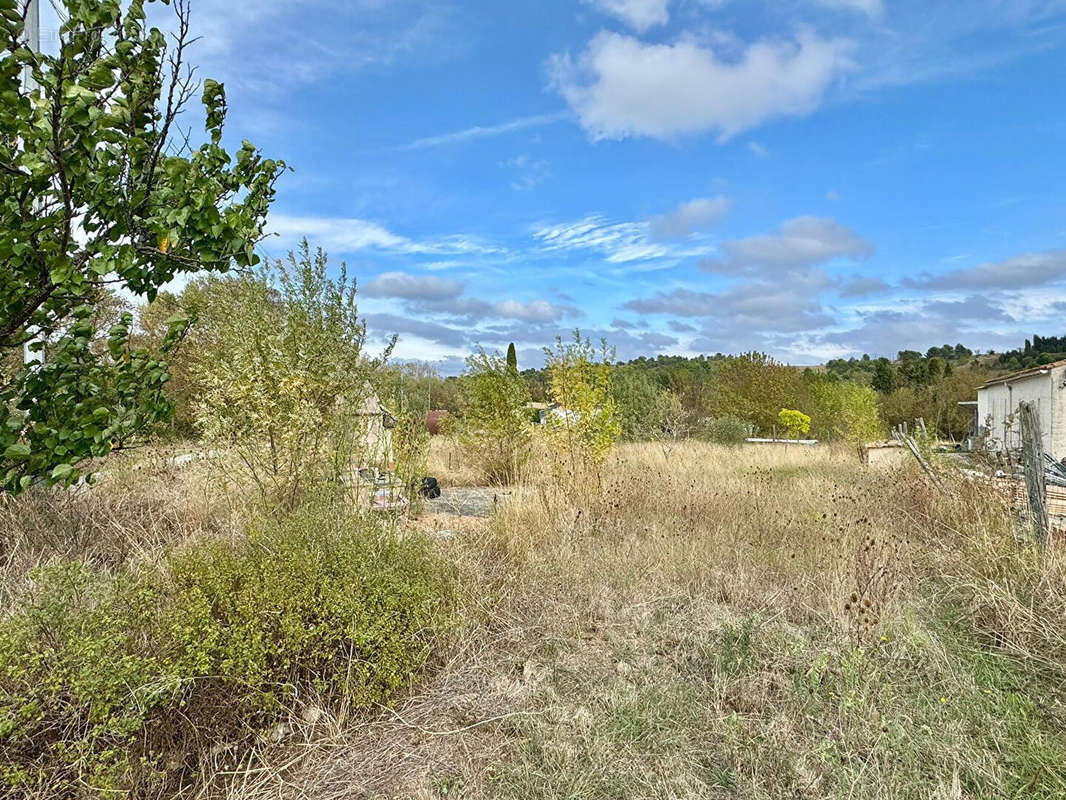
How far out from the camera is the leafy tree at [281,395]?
4633mm

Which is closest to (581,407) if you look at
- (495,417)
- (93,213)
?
(495,417)

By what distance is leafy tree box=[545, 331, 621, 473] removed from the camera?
820 cm

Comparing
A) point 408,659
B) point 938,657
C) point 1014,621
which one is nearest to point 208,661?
point 408,659

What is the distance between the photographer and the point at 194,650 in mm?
2398

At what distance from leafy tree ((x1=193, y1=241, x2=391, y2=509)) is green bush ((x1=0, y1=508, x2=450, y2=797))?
1411 mm

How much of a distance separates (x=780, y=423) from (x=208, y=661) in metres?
23.0

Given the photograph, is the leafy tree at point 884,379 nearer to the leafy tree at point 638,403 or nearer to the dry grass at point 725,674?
the leafy tree at point 638,403

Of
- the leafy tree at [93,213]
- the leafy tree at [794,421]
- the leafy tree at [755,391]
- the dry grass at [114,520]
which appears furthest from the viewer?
the leafy tree at [755,391]

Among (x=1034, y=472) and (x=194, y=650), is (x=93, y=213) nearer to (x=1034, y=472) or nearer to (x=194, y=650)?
(x=194, y=650)

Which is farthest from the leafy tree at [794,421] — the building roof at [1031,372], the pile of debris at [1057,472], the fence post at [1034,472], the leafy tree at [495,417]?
the fence post at [1034,472]

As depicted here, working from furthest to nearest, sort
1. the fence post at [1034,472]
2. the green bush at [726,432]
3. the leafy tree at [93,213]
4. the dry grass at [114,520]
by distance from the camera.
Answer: the green bush at [726,432]
the fence post at [1034,472]
the dry grass at [114,520]
the leafy tree at [93,213]

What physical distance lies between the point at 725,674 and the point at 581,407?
5.60 metres

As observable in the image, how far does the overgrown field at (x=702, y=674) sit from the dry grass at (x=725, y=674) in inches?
0.5

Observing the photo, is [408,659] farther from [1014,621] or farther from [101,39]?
[1014,621]
